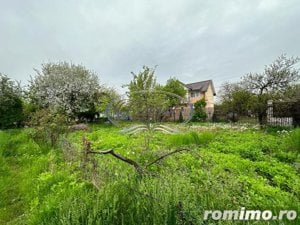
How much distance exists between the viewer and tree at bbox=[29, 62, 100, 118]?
19844 millimetres

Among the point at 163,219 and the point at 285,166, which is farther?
the point at 285,166

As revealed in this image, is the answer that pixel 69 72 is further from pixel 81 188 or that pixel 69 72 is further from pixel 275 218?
pixel 275 218

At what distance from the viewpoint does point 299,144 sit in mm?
5527

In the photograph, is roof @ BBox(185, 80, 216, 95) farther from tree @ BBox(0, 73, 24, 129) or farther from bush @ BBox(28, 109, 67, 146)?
bush @ BBox(28, 109, 67, 146)

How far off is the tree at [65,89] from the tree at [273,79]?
1338 centimetres

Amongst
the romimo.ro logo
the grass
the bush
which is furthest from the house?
the romimo.ro logo

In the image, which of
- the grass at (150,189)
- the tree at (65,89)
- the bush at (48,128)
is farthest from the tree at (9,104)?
the grass at (150,189)

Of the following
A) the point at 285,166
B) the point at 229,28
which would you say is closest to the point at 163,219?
the point at 285,166

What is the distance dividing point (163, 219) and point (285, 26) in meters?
14.8

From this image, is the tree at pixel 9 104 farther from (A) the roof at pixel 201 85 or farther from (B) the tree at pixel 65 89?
(A) the roof at pixel 201 85

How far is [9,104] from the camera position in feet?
55.4

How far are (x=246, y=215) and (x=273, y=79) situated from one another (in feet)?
40.3

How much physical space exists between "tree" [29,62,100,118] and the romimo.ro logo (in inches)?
722

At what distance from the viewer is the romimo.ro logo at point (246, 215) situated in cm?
180
